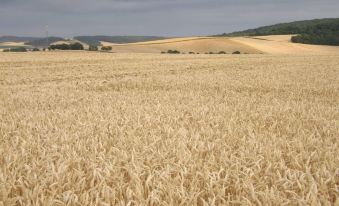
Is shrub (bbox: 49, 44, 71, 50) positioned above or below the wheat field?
above

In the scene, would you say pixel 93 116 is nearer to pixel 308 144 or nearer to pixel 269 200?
pixel 308 144

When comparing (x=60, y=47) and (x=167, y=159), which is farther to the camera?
(x=60, y=47)

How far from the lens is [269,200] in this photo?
8.47 feet

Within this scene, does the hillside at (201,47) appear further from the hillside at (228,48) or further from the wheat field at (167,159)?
the wheat field at (167,159)

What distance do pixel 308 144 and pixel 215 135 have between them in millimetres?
1030

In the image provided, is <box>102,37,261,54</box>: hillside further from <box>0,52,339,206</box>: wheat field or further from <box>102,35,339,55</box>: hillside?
<box>0,52,339,206</box>: wheat field

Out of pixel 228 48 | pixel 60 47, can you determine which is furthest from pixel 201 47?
pixel 60 47

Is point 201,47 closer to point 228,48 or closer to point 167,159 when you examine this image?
point 228,48

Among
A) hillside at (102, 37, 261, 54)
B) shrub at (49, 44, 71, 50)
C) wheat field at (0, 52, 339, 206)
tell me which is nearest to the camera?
wheat field at (0, 52, 339, 206)

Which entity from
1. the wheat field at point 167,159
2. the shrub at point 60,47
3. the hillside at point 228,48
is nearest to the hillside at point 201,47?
the hillside at point 228,48

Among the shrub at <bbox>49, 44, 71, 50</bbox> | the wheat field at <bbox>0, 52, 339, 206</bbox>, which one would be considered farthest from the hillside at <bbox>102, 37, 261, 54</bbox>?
the wheat field at <bbox>0, 52, 339, 206</bbox>

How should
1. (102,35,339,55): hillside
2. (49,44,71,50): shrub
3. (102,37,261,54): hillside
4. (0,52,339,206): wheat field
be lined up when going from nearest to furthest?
(0,52,339,206): wheat field
(102,35,339,55): hillside
(102,37,261,54): hillside
(49,44,71,50): shrub

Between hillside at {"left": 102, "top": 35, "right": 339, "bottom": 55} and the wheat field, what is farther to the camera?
A: hillside at {"left": 102, "top": 35, "right": 339, "bottom": 55}

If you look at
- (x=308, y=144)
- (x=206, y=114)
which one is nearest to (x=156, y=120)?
(x=206, y=114)
